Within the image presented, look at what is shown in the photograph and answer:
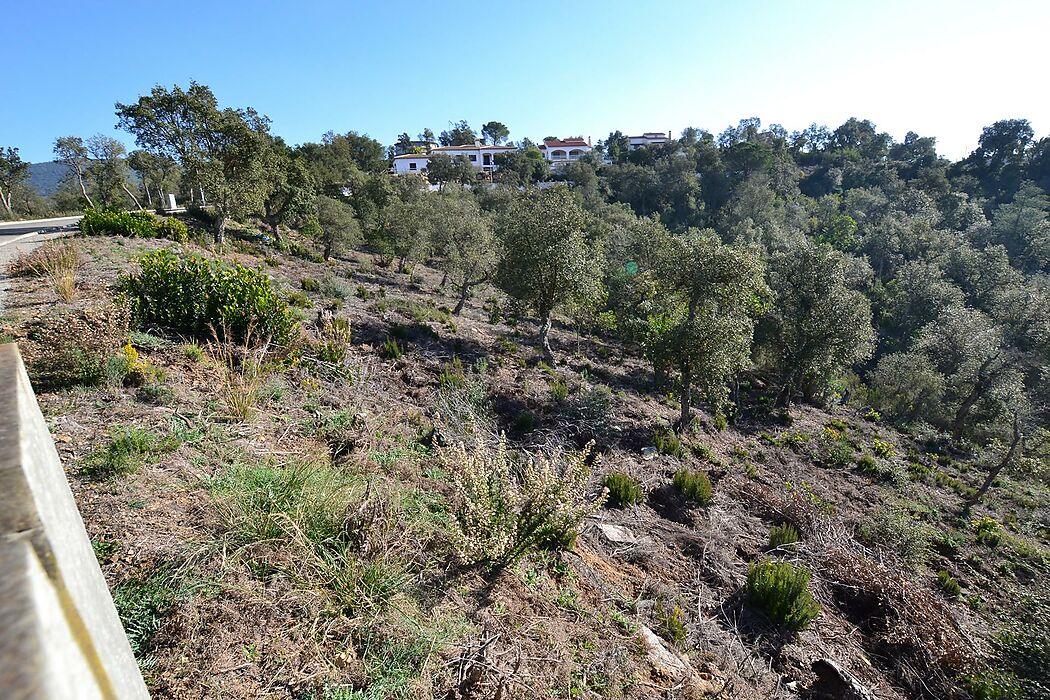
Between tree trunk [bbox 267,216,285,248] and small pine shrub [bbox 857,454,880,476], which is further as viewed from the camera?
tree trunk [bbox 267,216,285,248]

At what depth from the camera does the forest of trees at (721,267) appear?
45.1ft

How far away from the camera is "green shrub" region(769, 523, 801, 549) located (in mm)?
7230

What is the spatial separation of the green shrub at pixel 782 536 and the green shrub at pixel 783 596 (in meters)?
1.47

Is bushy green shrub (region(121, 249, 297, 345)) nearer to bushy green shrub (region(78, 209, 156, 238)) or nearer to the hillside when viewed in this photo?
the hillside

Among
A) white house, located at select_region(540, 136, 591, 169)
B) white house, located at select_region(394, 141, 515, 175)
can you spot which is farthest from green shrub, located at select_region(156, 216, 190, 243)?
white house, located at select_region(540, 136, 591, 169)

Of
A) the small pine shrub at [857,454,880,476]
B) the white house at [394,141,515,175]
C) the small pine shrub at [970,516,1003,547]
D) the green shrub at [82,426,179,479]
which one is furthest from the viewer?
the white house at [394,141,515,175]

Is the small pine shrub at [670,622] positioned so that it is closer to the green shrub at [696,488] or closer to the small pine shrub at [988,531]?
the green shrub at [696,488]

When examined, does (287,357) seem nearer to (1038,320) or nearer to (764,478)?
(764,478)

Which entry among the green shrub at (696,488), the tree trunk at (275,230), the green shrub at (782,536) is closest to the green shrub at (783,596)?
the green shrub at (782,536)

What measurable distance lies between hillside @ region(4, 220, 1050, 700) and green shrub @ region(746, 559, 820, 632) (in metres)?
0.12

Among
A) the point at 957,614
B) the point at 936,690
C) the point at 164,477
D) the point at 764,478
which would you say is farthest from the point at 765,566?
the point at 164,477

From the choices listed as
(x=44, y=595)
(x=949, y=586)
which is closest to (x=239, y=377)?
(x=44, y=595)

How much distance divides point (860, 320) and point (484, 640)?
19.8m

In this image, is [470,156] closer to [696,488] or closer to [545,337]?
[545,337]
